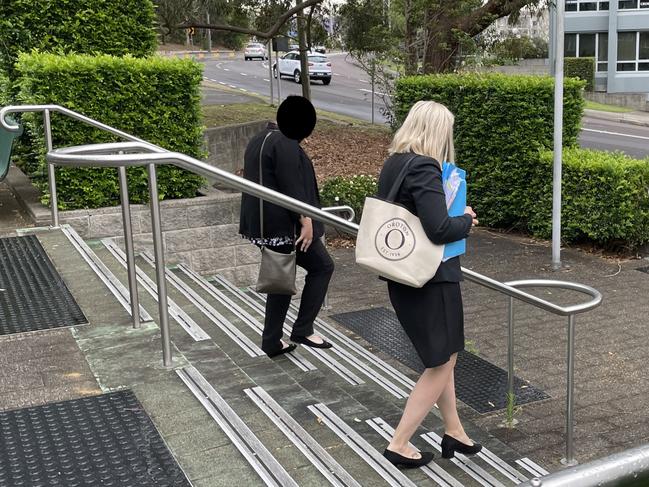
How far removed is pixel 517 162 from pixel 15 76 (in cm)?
599

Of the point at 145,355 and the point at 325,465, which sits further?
the point at 145,355

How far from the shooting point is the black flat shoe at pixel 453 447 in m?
3.77

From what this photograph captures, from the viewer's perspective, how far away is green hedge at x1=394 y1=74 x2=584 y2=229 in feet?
32.5

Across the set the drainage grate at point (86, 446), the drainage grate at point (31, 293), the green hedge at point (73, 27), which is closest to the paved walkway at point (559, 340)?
the drainage grate at point (86, 446)

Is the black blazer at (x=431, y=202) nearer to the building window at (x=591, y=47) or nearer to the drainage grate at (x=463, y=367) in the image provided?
the drainage grate at (x=463, y=367)

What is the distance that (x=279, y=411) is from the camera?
340cm

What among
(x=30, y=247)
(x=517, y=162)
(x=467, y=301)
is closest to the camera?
(x=30, y=247)

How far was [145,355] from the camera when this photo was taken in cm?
392

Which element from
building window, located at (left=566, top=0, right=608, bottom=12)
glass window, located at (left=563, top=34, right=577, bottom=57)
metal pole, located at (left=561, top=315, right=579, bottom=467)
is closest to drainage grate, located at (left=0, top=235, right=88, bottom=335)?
metal pole, located at (left=561, top=315, right=579, bottom=467)

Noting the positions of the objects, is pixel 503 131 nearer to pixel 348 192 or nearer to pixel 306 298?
pixel 348 192

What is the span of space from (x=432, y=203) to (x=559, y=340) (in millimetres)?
3583

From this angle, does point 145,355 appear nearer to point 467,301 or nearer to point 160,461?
point 160,461

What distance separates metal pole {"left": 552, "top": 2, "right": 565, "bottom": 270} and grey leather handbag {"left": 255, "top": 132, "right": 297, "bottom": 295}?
4902 millimetres

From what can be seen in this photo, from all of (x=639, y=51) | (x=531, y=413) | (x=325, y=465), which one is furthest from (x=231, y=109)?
(x=639, y=51)
